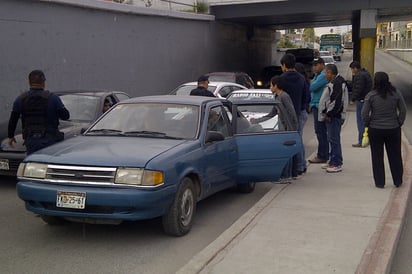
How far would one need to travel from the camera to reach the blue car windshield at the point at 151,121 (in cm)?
625

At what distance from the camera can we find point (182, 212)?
18.6 ft

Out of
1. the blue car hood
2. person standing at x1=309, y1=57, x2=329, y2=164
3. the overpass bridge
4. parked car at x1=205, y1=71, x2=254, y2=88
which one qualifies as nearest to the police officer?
the blue car hood

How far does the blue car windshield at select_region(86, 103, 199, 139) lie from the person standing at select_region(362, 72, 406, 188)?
2.68 m

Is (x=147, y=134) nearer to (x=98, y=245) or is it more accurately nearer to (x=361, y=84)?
(x=98, y=245)

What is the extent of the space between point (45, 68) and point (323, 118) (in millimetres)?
7959

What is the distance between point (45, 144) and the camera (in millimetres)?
6848

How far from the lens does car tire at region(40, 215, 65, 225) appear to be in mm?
5871

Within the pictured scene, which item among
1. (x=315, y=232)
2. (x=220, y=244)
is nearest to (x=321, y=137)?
(x=315, y=232)

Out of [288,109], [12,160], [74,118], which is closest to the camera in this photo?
[12,160]

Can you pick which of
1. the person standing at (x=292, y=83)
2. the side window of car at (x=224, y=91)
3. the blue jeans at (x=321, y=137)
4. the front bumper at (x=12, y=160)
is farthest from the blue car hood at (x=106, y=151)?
the side window of car at (x=224, y=91)

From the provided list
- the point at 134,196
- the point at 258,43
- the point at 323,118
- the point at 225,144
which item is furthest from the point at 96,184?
the point at 258,43

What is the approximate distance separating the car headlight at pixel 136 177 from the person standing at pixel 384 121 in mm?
3724

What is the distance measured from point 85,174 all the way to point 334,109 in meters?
4.92

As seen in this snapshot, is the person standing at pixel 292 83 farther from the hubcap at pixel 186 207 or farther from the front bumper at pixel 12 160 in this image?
the front bumper at pixel 12 160
